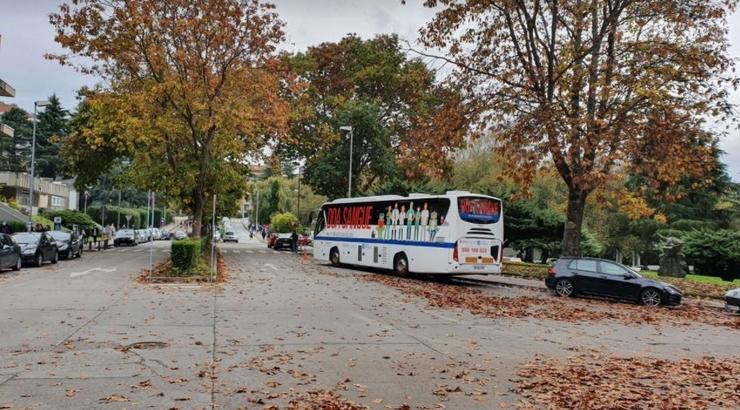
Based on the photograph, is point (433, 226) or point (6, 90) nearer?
point (433, 226)

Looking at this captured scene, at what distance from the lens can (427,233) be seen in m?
23.3

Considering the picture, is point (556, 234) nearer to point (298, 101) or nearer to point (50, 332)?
point (298, 101)

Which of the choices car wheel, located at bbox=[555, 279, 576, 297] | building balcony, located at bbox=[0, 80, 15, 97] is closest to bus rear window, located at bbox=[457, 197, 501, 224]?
car wheel, located at bbox=[555, 279, 576, 297]

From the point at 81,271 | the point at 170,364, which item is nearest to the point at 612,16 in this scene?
the point at 170,364

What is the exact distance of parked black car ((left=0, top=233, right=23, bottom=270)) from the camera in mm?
22531

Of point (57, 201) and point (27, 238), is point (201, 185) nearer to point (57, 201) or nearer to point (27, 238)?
point (27, 238)

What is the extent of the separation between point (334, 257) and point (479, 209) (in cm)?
980

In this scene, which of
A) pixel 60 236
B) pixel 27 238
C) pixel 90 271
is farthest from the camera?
pixel 60 236

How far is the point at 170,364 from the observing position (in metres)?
8.19

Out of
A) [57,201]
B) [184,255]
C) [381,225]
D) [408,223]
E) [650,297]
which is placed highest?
[57,201]

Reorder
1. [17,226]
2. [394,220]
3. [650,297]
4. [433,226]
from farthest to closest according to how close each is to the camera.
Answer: [17,226]
[394,220]
[433,226]
[650,297]

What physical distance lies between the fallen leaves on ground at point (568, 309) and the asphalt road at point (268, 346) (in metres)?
0.79

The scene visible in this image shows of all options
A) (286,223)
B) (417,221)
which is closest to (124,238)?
(286,223)

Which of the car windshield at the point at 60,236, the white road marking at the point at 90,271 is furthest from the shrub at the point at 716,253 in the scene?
the car windshield at the point at 60,236
